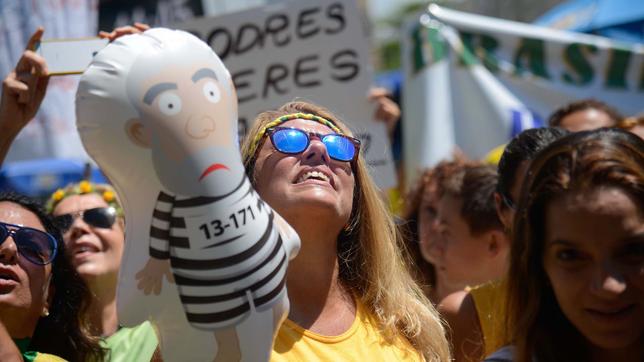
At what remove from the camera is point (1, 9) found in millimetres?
5000

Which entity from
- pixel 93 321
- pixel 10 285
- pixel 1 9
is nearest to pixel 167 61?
pixel 10 285

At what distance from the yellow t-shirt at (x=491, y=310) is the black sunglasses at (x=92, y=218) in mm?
1389

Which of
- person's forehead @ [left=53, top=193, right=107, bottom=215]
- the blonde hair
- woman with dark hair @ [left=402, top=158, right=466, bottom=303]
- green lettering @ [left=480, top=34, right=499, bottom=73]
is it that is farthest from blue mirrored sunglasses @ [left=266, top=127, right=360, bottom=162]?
green lettering @ [left=480, top=34, right=499, bottom=73]

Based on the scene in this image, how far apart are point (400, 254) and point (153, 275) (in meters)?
1.02

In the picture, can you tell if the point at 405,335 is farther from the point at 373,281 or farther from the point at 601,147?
the point at 601,147

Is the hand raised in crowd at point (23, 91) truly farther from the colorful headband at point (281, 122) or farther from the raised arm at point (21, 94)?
the colorful headband at point (281, 122)

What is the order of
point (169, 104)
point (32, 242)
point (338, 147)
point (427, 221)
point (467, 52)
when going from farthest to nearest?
point (467, 52)
point (427, 221)
point (32, 242)
point (338, 147)
point (169, 104)

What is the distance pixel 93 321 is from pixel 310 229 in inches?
46.1

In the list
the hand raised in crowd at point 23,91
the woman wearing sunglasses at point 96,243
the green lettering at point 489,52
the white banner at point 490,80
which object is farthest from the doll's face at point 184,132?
the green lettering at point 489,52

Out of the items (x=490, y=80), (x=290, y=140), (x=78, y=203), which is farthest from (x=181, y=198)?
(x=490, y=80)

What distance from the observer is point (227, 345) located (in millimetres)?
1721

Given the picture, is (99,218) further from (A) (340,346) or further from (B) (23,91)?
(A) (340,346)

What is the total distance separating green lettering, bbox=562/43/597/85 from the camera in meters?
5.37

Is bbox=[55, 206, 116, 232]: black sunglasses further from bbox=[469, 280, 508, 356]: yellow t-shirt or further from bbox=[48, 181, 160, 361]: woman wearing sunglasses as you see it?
bbox=[469, 280, 508, 356]: yellow t-shirt
